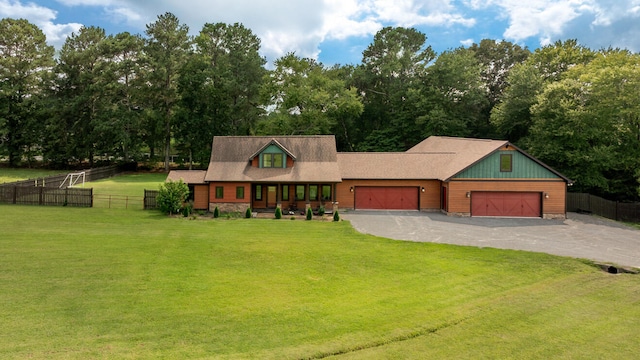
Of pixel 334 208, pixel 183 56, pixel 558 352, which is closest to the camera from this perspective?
pixel 558 352

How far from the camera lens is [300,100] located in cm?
4422

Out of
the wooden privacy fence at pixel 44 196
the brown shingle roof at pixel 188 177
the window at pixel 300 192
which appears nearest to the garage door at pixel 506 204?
the window at pixel 300 192

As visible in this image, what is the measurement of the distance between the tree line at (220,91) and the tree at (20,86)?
0.14 meters

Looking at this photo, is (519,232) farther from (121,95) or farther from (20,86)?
(20,86)

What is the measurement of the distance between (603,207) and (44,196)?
130 feet

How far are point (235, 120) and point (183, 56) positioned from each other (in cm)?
1139

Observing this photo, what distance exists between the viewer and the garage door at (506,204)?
27.2 m

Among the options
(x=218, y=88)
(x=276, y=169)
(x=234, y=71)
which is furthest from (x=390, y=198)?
(x=234, y=71)

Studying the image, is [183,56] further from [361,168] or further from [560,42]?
[560,42]

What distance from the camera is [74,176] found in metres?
39.3

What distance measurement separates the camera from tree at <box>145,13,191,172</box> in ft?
170

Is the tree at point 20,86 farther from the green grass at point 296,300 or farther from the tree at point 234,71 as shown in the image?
the green grass at point 296,300

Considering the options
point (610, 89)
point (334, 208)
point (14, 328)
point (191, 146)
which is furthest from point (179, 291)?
point (191, 146)

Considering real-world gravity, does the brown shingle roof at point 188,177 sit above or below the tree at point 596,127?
below
